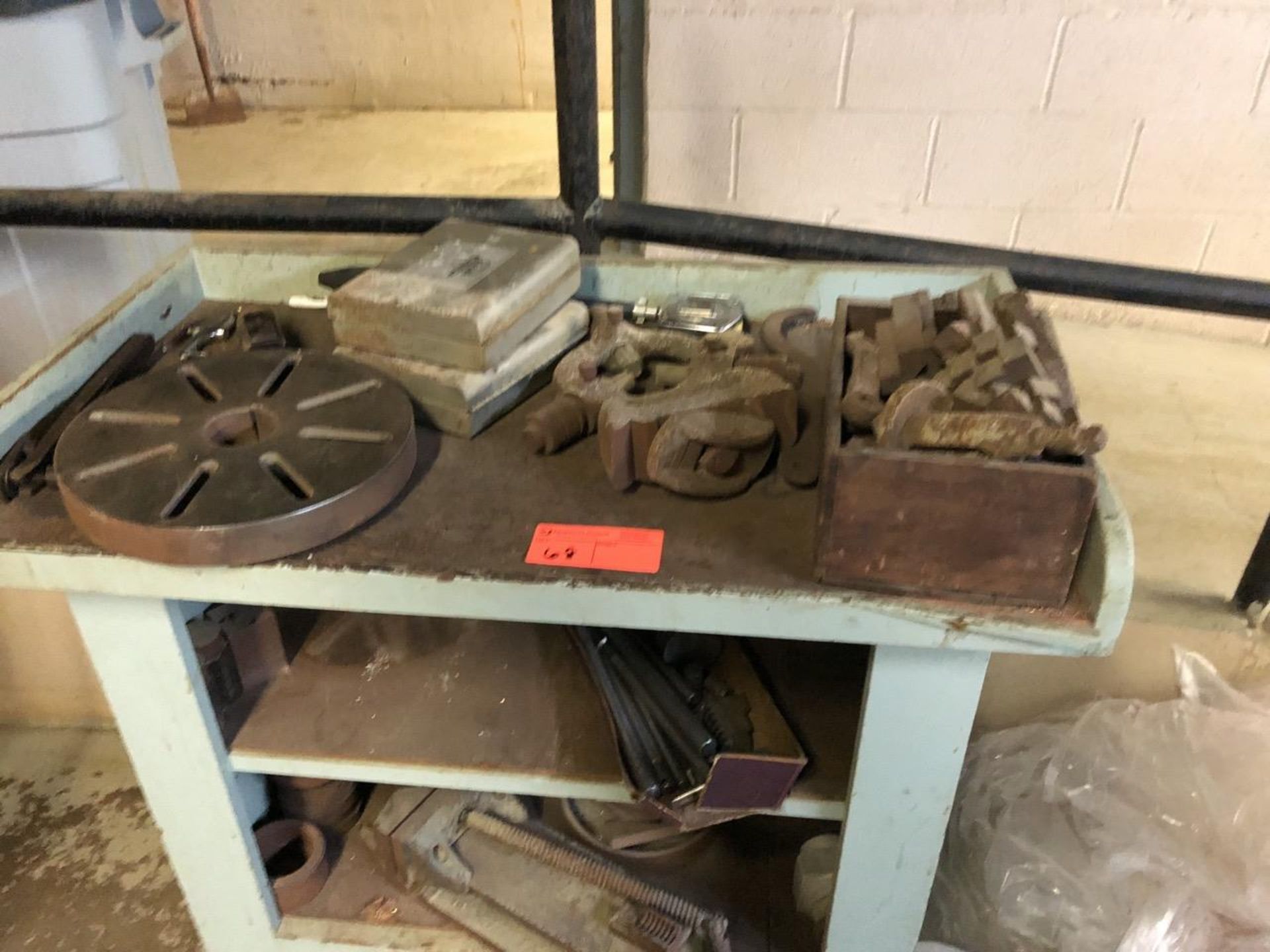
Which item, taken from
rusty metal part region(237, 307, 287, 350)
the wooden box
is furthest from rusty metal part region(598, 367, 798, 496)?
rusty metal part region(237, 307, 287, 350)

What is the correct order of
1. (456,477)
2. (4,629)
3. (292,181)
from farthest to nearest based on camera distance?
(292,181) < (4,629) < (456,477)

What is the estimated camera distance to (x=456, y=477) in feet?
2.60

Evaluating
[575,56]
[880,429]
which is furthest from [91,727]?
[880,429]

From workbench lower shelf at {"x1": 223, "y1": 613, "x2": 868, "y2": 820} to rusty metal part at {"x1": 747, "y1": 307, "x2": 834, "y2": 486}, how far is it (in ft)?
0.84

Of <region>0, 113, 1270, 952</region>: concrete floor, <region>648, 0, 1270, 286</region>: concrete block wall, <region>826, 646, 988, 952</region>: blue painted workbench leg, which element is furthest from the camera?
<region>648, 0, 1270, 286</region>: concrete block wall

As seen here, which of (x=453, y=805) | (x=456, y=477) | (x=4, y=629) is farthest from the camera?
(x=4, y=629)

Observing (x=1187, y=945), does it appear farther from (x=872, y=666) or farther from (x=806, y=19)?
(x=806, y=19)

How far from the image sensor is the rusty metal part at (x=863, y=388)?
0.66 m

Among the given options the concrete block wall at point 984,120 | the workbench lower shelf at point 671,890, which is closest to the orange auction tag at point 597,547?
the workbench lower shelf at point 671,890

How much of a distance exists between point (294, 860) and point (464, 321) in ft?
2.21

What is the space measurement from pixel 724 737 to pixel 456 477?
330 mm

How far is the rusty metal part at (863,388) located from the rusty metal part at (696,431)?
64 mm

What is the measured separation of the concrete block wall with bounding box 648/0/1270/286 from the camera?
164 centimetres

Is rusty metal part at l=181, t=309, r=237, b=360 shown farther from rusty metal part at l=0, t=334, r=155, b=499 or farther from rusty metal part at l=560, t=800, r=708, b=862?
rusty metal part at l=560, t=800, r=708, b=862
